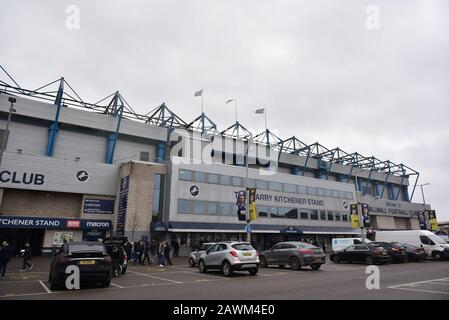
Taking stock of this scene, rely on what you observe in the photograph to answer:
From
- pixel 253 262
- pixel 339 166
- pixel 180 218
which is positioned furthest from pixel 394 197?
pixel 253 262

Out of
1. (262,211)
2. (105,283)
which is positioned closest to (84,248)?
(105,283)

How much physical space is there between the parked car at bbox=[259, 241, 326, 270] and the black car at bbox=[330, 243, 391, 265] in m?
5.26

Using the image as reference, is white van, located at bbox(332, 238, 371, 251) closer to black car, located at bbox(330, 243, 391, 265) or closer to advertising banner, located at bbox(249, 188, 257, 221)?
black car, located at bbox(330, 243, 391, 265)

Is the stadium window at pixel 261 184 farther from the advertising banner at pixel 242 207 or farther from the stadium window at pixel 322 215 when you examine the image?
the advertising banner at pixel 242 207

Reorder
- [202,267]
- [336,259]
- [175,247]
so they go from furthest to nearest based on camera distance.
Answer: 1. [175,247]
2. [336,259]
3. [202,267]

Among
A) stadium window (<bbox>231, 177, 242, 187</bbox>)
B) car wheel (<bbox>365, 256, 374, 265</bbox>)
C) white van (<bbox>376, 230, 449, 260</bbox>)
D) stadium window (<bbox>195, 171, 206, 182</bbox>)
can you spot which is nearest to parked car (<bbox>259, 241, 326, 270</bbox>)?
car wheel (<bbox>365, 256, 374, 265</bbox>)

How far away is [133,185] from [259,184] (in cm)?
1539

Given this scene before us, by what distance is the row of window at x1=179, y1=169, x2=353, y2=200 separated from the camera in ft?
110

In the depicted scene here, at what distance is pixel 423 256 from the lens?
80.8ft

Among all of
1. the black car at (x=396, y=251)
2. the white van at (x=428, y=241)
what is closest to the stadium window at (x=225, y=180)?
the black car at (x=396, y=251)

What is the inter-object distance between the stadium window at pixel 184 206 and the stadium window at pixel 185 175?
2333 millimetres

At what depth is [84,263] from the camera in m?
11.0

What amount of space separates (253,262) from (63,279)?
27.0ft

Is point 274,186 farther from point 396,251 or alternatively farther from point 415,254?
point 396,251
